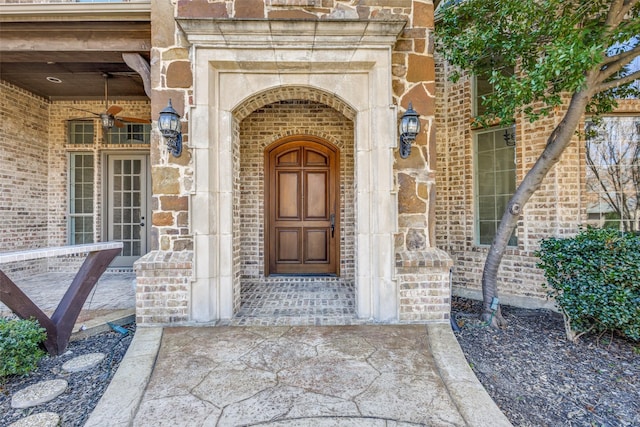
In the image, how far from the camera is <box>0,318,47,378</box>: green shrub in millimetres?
2465

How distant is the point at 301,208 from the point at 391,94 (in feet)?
8.75

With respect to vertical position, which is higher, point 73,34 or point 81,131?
point 73,34

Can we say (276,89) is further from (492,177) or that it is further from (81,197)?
(81,197)

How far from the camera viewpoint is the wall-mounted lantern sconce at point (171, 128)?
3.14 m

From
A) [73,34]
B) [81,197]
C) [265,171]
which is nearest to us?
[73,34]

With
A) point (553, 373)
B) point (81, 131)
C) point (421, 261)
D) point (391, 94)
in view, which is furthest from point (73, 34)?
point (553, 373)

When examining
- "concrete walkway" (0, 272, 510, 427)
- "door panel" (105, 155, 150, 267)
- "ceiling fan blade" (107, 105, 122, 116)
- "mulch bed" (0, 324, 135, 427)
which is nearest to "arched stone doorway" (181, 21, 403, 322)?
"concrete walkway" (0, 272, 510, 427)

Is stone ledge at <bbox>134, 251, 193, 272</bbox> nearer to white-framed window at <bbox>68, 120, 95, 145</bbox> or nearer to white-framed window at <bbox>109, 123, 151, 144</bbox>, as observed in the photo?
white-framed window at <bbox>109, 123, 151, 144</bbox>

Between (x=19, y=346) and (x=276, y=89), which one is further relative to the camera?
(x=276, y=89)

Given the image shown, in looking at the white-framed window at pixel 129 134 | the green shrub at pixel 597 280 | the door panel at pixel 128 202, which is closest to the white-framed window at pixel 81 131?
the white-framed window at pixel 129 134

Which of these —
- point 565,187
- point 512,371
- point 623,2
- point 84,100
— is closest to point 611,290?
point 512,371

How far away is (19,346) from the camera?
2561 millimetres

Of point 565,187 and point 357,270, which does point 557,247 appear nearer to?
point 565,187

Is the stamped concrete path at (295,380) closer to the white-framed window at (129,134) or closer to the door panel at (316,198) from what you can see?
the door panel at (316,198)
